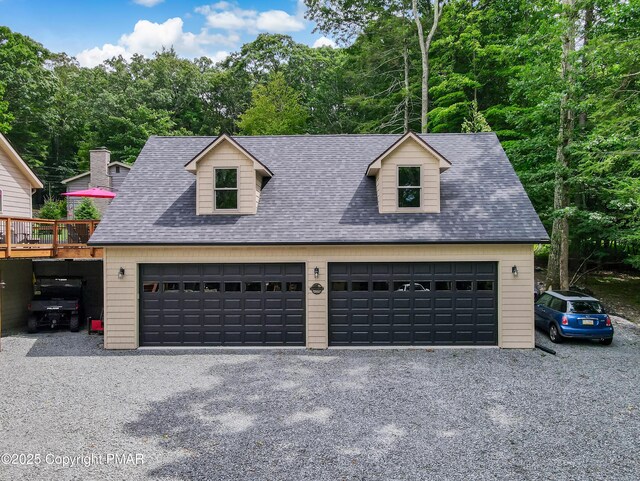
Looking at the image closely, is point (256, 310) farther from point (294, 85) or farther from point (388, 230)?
point (294, 85)

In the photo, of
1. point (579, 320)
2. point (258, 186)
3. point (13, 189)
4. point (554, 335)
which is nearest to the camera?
point (579, 320)

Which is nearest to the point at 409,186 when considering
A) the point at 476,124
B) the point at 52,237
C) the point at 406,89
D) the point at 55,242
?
the point at 476,124

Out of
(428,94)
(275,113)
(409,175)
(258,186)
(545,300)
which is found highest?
(275,113)

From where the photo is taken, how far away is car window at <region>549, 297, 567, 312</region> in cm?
1162

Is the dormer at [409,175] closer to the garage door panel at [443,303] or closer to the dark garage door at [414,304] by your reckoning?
the dark garage door at [414,304]

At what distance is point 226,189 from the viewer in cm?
1246

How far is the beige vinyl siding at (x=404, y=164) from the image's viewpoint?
12.2 meters

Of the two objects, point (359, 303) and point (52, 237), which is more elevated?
point (52, 237)

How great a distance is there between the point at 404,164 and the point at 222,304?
7.07 m

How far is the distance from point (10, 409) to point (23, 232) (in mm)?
8236

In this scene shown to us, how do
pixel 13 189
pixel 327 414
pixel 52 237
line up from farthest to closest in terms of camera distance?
1. pixel 13 189
2. pixel 52 237
3. pixel 327 414

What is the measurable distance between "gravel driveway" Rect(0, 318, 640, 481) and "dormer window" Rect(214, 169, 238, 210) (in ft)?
15.1

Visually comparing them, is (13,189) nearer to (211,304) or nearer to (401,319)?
(211,304)

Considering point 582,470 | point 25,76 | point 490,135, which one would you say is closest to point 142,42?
point 25,76
